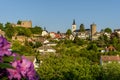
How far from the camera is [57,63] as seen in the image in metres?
45.4

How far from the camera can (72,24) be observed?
174750 mm

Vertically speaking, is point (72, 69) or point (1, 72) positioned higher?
point (1, 72)

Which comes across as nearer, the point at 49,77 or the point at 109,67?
the point at 109,67

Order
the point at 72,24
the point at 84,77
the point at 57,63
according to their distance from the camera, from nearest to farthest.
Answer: the point at 84,77 → the point at 57,63 → the point at 72,24

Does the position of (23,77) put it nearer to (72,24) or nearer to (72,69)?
(72,69)

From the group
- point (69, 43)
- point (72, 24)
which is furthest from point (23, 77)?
point (72, 24)

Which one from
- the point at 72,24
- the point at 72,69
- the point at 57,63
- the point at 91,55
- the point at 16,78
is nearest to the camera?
the point at 16,78

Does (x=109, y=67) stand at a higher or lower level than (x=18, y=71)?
lower

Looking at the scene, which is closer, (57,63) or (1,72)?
(1,72)

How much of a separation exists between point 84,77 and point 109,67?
7.51ft

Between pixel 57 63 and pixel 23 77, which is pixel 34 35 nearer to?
pixel 57 63

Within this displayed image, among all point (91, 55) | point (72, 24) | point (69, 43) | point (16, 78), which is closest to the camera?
point (16, 78)

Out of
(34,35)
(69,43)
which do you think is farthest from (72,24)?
(69,43)

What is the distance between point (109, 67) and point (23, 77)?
3191 centimetres
